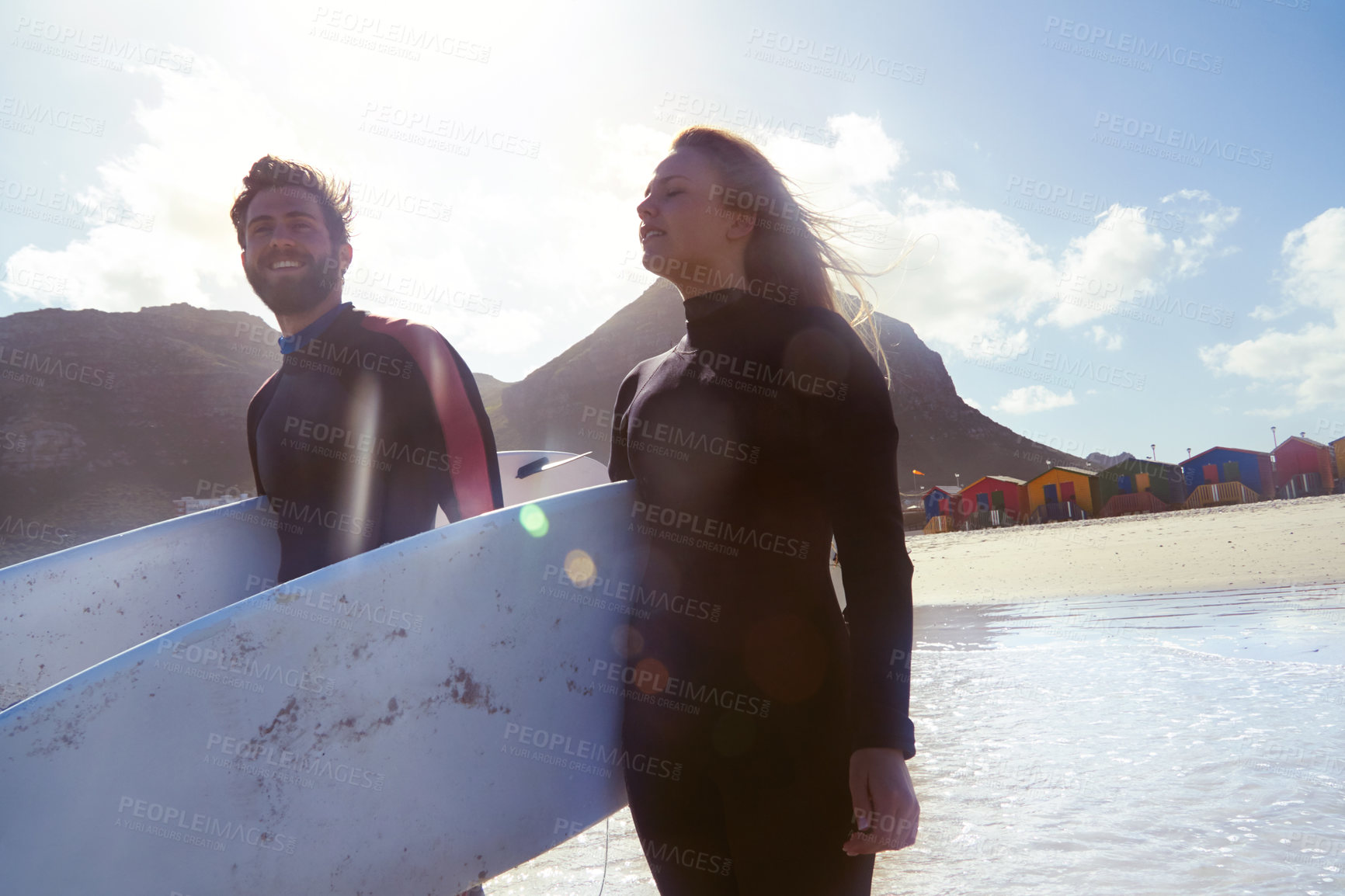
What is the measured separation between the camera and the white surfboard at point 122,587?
78.5 inches

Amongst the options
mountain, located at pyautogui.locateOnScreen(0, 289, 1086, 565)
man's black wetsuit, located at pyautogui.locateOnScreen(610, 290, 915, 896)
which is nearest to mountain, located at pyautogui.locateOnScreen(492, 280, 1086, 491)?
mountain, located at pyautogui.locateOnScreen(0, 289, 1086, 565)

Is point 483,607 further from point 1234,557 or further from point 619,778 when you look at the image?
point 1234,557

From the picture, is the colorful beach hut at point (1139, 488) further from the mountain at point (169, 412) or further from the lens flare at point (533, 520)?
the lens flare at point (533, 520)

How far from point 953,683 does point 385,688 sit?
14.4ft

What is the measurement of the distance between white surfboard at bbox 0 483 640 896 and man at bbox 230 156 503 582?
0.36 m

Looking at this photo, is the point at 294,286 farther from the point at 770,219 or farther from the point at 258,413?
the point at 770,219

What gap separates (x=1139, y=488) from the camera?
2781 centimetres

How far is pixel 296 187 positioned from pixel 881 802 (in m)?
1.89

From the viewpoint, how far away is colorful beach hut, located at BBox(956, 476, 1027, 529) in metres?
31.5

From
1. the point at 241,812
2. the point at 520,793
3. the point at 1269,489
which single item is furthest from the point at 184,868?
the point at 1269,489

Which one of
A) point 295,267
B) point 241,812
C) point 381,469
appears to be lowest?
point 241,812

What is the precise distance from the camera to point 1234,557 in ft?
35.9

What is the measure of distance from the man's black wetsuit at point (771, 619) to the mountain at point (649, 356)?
53.5 m

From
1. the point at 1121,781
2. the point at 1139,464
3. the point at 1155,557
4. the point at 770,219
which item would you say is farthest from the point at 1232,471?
the point at 770,219
